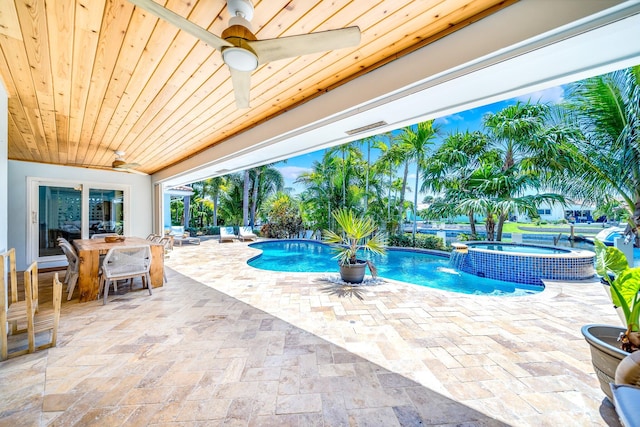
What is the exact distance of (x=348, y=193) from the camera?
11344mm

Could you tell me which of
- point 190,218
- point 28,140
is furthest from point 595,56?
point 190,218

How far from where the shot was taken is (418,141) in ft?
30.7

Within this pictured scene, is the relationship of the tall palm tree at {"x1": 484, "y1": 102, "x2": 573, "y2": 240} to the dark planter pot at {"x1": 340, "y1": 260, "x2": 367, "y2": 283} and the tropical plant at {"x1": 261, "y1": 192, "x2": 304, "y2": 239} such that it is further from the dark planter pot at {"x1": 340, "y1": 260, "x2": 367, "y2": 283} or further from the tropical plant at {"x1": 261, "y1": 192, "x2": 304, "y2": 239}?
the tropical plant at {"x1": 261, "y1": 192, "x2": 304, "y2": 239}

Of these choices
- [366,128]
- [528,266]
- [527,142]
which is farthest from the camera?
[527,142]

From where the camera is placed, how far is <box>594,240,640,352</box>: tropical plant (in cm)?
155

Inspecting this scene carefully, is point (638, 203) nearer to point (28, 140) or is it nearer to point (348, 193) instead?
point (348, 193)

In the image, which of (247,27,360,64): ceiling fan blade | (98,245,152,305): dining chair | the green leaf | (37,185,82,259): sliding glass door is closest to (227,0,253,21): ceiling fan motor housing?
(247,27,360,64): ceiling fan blade

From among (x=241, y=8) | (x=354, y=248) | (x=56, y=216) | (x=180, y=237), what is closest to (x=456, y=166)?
(x=354, y=248)

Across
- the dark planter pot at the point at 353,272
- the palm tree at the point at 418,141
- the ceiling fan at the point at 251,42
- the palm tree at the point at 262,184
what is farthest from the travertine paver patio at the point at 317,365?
the palm tree at the point at 262,184

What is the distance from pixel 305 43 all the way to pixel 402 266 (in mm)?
6981

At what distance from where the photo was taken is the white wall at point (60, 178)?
20.1 feet

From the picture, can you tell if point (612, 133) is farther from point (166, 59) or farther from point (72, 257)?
point (72, 257)

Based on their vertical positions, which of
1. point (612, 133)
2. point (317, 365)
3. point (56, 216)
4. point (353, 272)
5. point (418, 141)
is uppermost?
point (418, 141)

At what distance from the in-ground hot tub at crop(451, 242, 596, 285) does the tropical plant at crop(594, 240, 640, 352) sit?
4106 millimetres
